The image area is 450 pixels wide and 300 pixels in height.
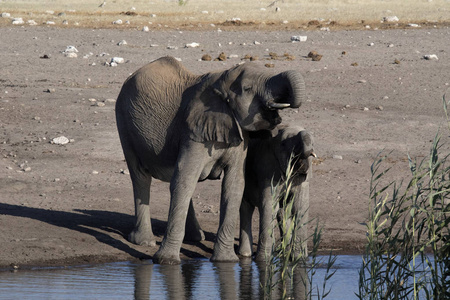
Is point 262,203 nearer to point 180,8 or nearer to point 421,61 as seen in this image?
point 421,61

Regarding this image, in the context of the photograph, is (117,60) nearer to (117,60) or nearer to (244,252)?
(117,60)

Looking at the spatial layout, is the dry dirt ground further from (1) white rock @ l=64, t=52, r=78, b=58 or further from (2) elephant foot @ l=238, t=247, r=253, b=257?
(2) elephant foot @ l=238, t=247, r=253, b=257

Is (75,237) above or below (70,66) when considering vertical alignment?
below

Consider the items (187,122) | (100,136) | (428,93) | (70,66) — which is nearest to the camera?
(187,122)

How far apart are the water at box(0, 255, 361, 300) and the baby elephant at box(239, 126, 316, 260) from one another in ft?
1.14

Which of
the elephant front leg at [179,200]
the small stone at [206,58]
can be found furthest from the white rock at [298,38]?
the elephant front leg at [179,200]

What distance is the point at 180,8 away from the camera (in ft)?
127

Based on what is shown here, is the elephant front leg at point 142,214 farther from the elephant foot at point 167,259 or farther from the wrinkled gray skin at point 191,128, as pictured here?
the elephant foot at point 167,259

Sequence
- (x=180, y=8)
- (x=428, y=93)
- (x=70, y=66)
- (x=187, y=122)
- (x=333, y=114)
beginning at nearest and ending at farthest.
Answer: (x=187, y=122) → (x=333, y=114) → (x=428, y=93) → (x=70, y=66) → (x=180, y=8)

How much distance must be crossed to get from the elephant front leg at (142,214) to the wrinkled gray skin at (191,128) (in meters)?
0.01

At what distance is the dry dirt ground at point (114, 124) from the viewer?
1010 cm

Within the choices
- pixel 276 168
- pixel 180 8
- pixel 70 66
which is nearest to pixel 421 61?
pixel 70 66

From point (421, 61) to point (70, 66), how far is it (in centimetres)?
735

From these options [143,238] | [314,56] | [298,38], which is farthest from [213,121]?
[298,38]
